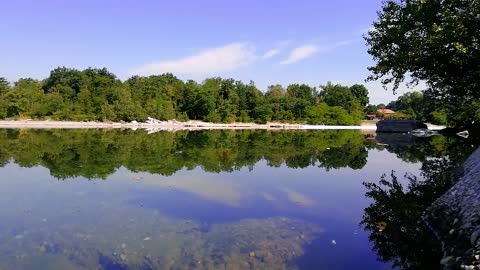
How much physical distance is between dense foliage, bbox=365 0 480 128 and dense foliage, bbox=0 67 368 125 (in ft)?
200

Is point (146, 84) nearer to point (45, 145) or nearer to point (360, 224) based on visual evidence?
point (45, 145)

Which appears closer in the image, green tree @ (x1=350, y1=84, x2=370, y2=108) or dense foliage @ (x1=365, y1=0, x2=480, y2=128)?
dense foliage @ (x1=365, y1=0, x2=480, y2=128)

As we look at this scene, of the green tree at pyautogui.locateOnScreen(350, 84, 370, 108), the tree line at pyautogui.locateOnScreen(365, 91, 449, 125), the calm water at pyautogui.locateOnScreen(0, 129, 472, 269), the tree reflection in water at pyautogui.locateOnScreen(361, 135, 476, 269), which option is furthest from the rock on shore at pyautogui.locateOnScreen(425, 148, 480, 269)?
the green tree at pyautogui.locateOnScreen(350, 84, 370, 108)

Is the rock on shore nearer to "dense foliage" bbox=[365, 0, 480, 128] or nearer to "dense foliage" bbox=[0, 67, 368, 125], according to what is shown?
"dense foliage" bbox=[365, 0, 480, 128]

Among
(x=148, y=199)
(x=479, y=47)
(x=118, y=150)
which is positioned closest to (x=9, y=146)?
(x=118, y=150)

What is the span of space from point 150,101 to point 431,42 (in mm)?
69904

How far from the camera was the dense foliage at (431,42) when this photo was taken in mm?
20609

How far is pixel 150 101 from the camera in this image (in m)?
84.2

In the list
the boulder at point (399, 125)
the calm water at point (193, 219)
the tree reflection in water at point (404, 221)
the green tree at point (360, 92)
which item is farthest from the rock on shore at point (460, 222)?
the green tree at point (360, 92)

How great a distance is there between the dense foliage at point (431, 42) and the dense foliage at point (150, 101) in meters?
61.1

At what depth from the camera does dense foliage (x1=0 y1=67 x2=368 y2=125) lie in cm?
7719

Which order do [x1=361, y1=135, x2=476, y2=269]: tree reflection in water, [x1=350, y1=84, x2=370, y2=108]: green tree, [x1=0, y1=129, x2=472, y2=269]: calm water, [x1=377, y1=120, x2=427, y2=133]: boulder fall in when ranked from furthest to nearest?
[x1=350, y1=84, x2=370, y2=108]: green tree
[x1=377, y1=120, x2=427, y2=133]: boulder
[x1=361, y1=135, x2=476, y2=269]: tree reflection in water
[x1=0, y1=129, x2=472, y2=269]: calm water

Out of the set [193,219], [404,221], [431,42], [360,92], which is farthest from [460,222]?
[360,92]

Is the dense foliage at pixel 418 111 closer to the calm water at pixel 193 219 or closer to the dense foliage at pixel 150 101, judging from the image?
the dense foliage at pixel 150 101
